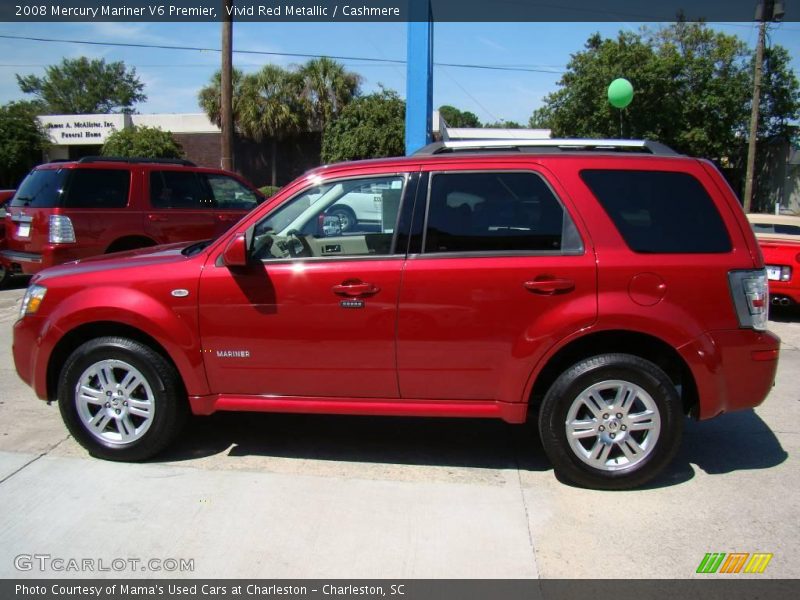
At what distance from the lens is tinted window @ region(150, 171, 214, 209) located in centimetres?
903

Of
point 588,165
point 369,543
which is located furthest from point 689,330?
point 369,543

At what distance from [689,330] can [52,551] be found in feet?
11.5

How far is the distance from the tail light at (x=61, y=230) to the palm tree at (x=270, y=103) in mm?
27333

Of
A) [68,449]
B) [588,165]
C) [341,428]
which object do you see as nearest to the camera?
[588,165]

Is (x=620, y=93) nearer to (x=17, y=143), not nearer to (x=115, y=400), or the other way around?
(x=115, y=400)

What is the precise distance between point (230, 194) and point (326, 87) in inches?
1055

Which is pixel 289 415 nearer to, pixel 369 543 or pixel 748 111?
pixel 369 543

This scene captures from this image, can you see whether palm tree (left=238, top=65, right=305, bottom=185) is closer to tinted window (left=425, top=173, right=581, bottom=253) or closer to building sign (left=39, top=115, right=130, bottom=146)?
building sign (left=39, top=115, right=130, bottom=146)

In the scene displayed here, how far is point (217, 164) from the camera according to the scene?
37469mm

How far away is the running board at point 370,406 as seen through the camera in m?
3.91

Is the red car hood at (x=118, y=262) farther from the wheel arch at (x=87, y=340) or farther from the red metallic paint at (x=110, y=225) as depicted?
the red metallic paint at (x=110, y=225)

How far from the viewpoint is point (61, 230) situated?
27.1ft

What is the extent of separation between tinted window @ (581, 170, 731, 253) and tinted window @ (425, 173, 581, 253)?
0.29 m

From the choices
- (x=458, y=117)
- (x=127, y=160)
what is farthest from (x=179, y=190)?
(x=458, y=117)
